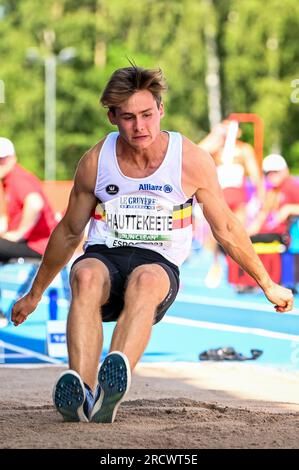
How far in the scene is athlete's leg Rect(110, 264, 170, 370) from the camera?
5.43 metres

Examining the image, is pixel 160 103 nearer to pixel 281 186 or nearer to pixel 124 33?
pixel 281 186

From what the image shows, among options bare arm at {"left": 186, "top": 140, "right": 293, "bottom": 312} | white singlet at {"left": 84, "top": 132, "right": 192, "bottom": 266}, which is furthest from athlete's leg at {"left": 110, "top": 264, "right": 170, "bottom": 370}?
bare arm at {"left": 186, "top": 140, "right": 293, "bottom": 312}

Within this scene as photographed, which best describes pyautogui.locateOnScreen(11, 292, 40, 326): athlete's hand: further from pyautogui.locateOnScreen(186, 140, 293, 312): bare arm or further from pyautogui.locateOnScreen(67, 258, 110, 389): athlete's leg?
pyautogui.locateOnScreen(186, 140, 293, 312): bare arm

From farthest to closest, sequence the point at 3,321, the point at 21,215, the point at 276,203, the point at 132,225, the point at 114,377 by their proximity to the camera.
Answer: the point at 276,203 < the point at 21,215 < the point at 3,321 < the point at 132,225 < the point at 114,377

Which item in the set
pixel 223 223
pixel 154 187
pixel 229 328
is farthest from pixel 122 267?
pixel 229 328

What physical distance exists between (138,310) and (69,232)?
2.26 ft

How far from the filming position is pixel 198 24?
52.6 metres

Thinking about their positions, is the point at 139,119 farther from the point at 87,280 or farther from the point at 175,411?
the point at 175,411

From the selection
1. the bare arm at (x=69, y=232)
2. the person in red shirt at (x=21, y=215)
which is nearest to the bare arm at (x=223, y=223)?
the bare arm at (x=69, y=232)

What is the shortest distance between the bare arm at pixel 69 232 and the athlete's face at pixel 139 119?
246 millimetres

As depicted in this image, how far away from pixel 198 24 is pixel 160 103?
4762 cm

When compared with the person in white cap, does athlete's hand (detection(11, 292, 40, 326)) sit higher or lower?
lower

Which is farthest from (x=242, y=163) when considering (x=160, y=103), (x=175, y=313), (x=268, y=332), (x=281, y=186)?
(x=160, y=103)

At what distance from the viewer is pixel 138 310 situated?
18.1 feet
